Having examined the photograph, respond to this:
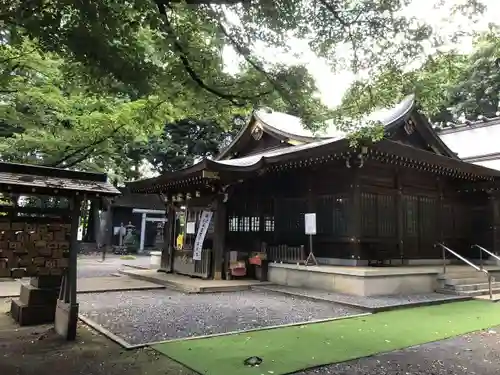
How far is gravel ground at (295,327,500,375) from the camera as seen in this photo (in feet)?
14.2

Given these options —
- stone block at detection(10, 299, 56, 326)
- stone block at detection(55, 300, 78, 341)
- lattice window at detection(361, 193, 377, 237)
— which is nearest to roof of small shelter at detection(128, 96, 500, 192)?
lattice window at detection(361, 193, 377, 237)

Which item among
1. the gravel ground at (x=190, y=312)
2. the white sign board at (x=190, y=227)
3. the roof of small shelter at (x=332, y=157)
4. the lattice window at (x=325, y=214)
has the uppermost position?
the roof of small shelter at (x=332, y=157)

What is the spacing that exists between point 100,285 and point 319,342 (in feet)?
21.8

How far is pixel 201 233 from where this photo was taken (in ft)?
36.5

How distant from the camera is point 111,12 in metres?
4.81

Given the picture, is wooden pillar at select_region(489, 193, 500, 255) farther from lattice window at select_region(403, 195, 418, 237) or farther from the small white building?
lattice window at select_region(403, 195, 418, 237)

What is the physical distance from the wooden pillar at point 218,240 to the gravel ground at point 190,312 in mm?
1391

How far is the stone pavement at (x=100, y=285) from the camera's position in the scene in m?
9.16

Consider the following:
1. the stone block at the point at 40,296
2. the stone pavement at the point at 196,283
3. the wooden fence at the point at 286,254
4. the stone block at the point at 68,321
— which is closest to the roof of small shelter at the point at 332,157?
the wooden fence at the point at 286,254

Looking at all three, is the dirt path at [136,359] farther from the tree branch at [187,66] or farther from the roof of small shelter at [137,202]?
the roof of small shelter at [137,202]

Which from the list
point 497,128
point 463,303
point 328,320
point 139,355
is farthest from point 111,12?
point 497,128

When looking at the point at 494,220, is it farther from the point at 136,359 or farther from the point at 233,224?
the point at 136,359

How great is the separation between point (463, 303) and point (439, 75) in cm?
522

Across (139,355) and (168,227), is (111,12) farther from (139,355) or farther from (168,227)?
(168,227)
